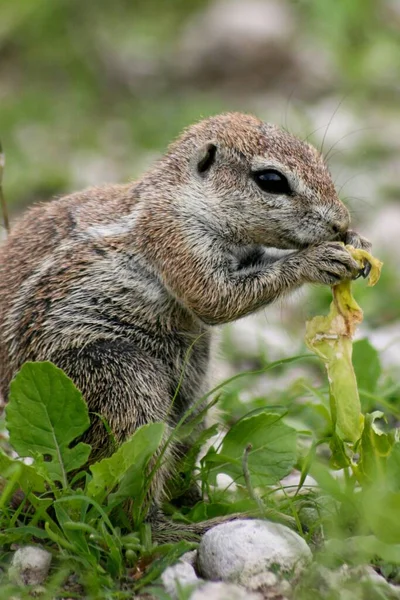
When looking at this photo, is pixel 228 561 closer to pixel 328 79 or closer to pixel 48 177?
pixel 48 177

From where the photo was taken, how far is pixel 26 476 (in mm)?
3129

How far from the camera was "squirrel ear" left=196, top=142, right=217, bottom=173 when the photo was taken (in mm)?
3945

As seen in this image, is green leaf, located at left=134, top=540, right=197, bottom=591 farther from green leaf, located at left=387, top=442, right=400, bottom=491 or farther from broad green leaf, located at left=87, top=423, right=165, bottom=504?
green leaf, located at left=387, top=442, right=400, bottom=491

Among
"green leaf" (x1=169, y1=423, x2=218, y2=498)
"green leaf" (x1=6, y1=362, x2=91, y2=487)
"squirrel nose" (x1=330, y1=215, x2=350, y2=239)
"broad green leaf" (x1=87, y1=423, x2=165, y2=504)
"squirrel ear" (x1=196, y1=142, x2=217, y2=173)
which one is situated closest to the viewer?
"broad green leaf" (x1=87, y1=423, x2=165, y2=504)

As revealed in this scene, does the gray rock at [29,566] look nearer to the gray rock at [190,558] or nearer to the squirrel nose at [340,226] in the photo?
the gray rock at [190,558]

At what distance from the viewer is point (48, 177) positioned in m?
7.77

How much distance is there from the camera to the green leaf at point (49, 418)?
125 inches

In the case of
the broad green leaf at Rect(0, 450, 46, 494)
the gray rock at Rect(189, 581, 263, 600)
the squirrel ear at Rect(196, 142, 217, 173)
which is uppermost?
the squirrel ear at Rect(196, 142, 217, 173)

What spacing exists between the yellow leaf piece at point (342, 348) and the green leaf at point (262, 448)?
19cm

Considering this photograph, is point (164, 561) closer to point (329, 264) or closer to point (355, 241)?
point (329, 264)

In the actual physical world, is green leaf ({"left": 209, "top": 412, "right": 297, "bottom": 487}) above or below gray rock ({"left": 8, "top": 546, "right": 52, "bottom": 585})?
above

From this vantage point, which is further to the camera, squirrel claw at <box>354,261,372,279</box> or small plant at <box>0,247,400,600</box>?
squirrel claw at <box>354,261,372,279</box>

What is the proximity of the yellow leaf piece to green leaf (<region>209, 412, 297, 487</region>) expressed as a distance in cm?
19

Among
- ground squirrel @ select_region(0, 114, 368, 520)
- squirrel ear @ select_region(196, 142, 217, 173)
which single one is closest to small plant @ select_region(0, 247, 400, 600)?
ground squirrel @ select_region(0, 114, 368, 520)
